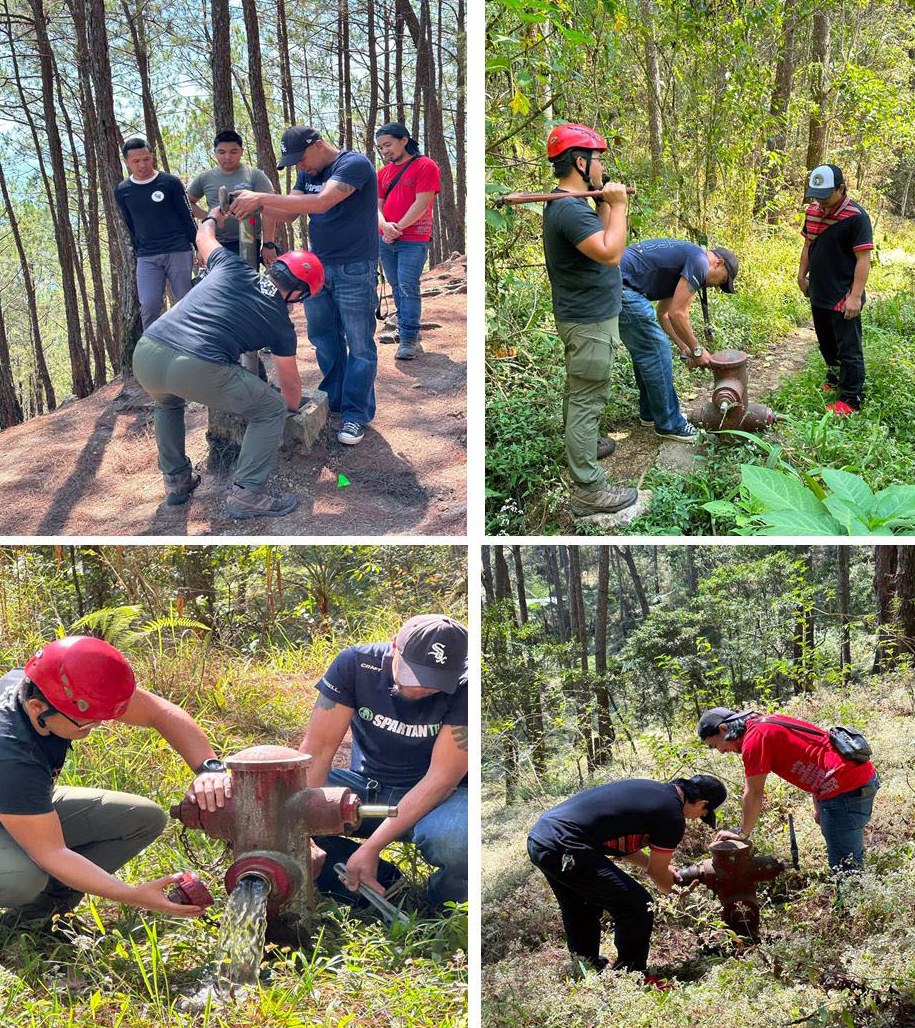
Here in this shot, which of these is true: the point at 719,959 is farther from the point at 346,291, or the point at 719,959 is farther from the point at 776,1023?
the point at 346,291

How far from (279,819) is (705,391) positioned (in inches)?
130

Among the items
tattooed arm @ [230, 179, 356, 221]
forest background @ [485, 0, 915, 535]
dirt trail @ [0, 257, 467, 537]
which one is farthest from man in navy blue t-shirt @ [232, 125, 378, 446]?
forest background @ [485, 0, 915, 535]

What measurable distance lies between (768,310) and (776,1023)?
4.32 metres

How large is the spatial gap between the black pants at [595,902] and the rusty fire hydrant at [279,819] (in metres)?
0.70

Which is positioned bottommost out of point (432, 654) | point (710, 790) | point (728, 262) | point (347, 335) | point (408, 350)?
point (710, 790)

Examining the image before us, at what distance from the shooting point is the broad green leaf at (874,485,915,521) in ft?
10.4

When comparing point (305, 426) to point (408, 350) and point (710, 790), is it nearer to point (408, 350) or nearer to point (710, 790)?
point (408, 350)

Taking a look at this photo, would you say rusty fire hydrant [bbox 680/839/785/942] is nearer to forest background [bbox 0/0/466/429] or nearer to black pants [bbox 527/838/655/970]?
black pants [bbox 527/838/655/970]

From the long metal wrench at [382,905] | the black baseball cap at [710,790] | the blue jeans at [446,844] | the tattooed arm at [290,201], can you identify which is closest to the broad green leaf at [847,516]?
the black baseball cap at [710,790]

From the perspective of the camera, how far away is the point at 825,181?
4.36m

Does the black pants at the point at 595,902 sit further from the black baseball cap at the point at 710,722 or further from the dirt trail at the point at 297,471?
the dirt trail at the point at 297,471

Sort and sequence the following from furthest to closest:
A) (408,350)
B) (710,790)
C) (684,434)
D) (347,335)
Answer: (684,434) < (408,350) < (347,335) < (710,790)

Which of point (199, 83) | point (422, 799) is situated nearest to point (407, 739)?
point (422, 799)

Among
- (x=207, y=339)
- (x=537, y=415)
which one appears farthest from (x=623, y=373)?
(x=207, y=339)
